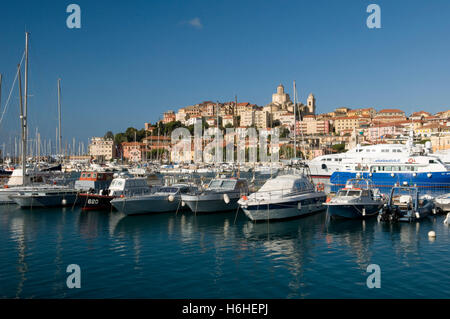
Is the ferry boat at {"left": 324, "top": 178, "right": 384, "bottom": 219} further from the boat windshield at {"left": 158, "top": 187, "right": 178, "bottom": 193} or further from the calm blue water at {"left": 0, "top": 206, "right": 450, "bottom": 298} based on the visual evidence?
Answer: the boat windshield at {"left": 158, "top": 187, "right": 178, "bottom": 193}

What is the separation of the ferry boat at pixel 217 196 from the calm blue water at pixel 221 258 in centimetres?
187

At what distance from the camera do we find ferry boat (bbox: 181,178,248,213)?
86.1 ft

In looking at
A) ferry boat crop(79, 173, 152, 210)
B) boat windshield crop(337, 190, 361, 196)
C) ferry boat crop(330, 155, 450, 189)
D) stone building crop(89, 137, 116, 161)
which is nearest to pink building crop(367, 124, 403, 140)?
ferry boat crop(330, 155, 450, 189)

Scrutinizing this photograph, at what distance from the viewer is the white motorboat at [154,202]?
2570cm

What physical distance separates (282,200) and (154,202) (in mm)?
9210

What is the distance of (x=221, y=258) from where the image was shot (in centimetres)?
1558

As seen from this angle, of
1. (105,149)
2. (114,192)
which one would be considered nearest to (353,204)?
(114,192)

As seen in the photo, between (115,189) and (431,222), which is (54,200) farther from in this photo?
(431,222)

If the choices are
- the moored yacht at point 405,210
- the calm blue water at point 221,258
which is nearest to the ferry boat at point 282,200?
the calm blue water at point 221,258

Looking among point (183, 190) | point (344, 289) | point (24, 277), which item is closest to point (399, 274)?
point (344, 289)

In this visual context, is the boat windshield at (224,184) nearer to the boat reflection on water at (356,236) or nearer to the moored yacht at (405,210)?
the boat reflection on water at (356,236)

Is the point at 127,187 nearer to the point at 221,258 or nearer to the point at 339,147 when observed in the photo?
the point at 221,258
